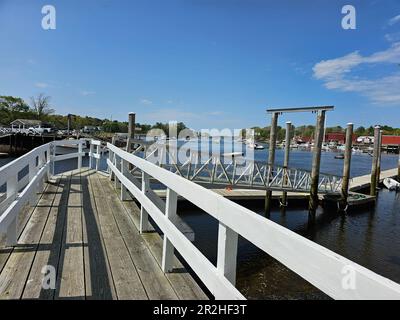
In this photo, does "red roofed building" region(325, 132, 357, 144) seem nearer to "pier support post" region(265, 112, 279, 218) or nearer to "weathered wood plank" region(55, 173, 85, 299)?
"pier support post" region(265, 112, 279, 218)

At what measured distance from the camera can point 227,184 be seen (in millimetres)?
14680

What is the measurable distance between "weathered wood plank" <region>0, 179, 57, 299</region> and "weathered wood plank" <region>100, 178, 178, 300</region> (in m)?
1.03

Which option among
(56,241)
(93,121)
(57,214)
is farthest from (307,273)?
(93,121)

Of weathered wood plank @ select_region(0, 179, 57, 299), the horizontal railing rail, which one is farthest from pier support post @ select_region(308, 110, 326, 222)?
the horizontal railing rail

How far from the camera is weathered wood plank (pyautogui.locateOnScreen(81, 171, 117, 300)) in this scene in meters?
2.72

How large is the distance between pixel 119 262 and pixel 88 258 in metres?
0.36

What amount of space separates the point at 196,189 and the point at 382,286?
5.13ft

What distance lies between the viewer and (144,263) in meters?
3.38

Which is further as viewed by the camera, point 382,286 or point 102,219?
point 102,219

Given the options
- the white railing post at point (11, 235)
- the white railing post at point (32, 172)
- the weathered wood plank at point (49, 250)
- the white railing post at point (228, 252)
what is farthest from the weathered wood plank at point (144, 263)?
the white railing post at point (32, 172)

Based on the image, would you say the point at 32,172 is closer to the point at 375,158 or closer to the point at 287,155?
the point at 287,155

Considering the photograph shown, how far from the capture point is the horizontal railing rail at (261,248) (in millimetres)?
1104

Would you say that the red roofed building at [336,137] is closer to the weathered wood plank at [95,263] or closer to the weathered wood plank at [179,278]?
the weathered wood plank at [95,263]
